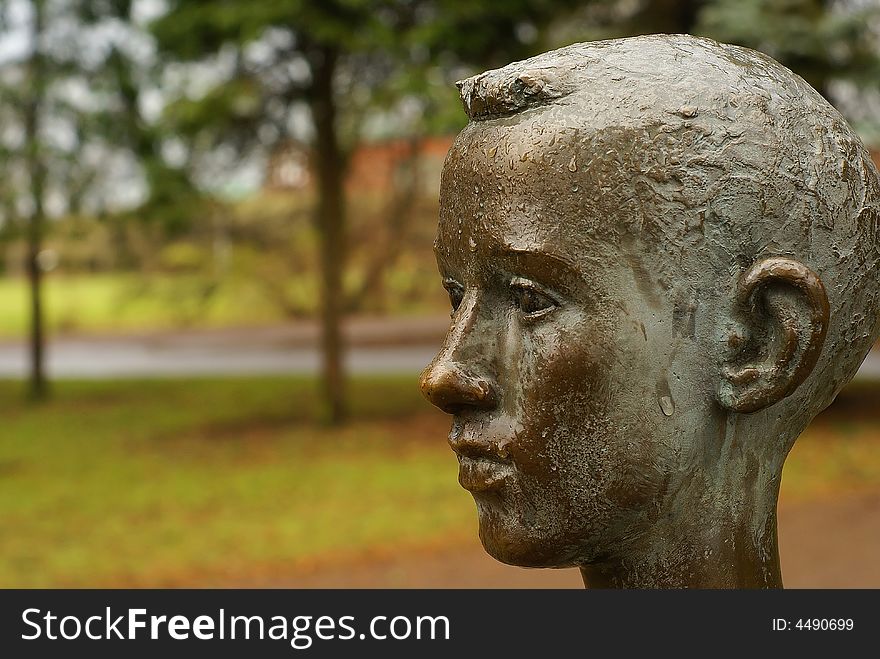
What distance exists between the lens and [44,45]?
49.5 ft

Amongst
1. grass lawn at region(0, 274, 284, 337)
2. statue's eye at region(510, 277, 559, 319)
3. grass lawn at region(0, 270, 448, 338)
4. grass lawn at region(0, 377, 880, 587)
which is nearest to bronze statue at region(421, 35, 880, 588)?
statue's eye at region(510, 277, 559, 319)

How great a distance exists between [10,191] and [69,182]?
0.77m

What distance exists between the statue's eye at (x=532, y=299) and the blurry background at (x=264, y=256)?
16.5 feet

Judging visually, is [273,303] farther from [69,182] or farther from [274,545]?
[274,545]

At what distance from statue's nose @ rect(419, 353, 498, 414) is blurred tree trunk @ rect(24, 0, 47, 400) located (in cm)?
A: 1253

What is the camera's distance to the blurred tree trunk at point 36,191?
1377 cm

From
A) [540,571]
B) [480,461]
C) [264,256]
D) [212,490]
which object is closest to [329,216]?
[264,256]

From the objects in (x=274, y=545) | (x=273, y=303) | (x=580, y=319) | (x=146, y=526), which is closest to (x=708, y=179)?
(x=580, y=319)

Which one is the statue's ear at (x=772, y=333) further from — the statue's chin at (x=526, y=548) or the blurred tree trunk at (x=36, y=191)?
the blurred tree trunk at (x=36, y=191)

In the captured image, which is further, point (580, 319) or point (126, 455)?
point (126, 455)

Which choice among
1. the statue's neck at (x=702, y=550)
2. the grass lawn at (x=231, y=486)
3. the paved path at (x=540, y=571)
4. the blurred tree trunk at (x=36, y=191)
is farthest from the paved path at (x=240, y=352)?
the statue's neck at (x=702, y=550)

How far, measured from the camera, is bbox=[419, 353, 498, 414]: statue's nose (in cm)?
223

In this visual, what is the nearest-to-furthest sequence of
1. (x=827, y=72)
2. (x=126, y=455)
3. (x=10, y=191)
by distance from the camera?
(x=827, y=72), (x=126, y=455), (x=10, y=191)

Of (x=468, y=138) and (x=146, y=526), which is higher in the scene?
(x=468, y=138)
